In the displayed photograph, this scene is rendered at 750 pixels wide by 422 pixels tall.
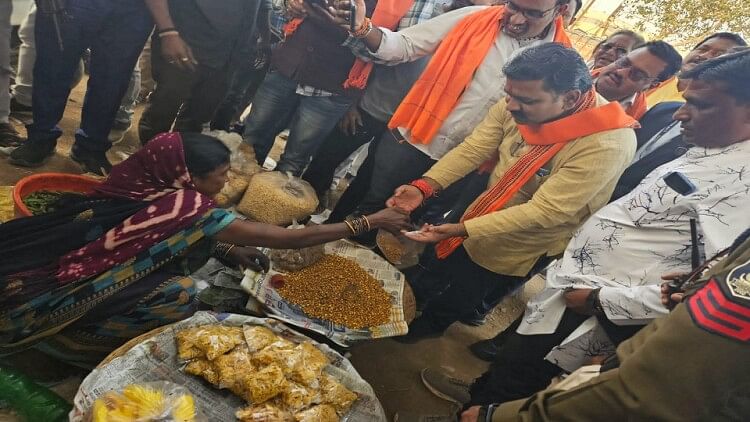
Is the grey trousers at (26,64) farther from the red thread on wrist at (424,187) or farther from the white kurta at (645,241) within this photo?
the white kurta at (645,241)

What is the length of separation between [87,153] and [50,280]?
6.11ft

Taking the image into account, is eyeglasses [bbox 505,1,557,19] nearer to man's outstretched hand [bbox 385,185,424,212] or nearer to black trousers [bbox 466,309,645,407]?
man's outstretched hand [bbox 385,185,424,212]

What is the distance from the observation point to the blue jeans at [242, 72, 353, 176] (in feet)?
10.3

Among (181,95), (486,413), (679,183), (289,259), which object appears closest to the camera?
(486,413)

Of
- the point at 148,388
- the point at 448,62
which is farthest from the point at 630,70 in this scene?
the point at 148,388

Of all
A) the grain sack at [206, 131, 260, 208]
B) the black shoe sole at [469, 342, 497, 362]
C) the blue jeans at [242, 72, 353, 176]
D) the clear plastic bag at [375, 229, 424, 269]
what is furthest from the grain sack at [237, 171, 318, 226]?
the black shoe sole at [469, 342, 497, 362]

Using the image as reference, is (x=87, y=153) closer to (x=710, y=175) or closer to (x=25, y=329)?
A: (x=25, y=329)

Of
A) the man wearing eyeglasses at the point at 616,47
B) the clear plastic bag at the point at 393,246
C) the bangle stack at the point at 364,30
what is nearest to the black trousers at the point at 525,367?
the clear plastic bag at the point at 393,246

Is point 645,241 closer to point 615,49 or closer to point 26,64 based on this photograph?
point 615,49

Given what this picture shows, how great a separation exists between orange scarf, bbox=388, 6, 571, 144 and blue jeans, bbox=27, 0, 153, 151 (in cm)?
170

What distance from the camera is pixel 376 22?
2.97 meters

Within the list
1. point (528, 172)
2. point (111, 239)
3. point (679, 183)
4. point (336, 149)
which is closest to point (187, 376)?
point (111, 239)

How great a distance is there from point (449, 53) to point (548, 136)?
956 mm

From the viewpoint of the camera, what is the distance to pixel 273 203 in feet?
9.47
